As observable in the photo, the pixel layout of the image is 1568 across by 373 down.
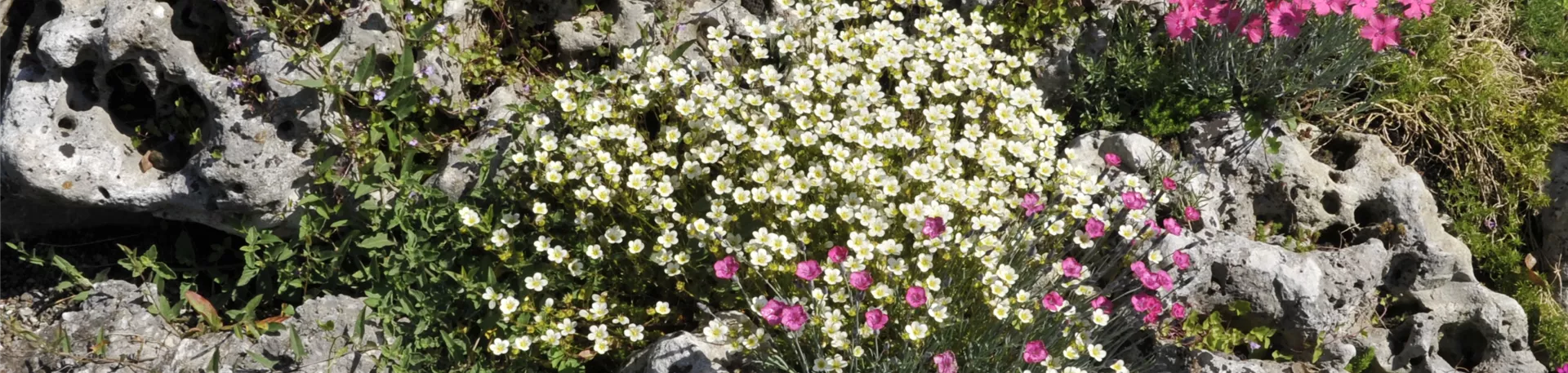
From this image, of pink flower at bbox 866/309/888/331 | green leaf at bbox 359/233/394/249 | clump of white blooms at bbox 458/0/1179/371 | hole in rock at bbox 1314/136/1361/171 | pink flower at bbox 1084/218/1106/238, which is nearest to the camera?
pink flower at bbox 866/309/888/331

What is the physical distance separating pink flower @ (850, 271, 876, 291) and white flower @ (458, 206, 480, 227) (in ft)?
4.67

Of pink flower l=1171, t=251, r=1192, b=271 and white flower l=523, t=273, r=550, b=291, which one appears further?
white flower l=523, t=273, r=550, b=291

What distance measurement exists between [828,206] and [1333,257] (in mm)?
2029

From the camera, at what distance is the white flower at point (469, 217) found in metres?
4.05

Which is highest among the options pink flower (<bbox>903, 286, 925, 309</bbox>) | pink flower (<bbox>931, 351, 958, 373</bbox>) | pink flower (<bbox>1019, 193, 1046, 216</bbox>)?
pink flower (<bbox>1019, 193, 1046, 216</bbox>)

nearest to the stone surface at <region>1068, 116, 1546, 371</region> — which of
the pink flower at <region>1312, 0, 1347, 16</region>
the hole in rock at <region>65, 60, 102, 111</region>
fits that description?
the pink flower at <region>1312, 0, 1347, 16</region>

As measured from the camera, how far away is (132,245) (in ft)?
16.3

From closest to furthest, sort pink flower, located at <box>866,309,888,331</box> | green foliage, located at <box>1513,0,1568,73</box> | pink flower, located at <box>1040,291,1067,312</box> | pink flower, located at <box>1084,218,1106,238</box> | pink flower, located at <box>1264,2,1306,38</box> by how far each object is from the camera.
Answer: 1. pink flower, located at <box>866,309,888,331</box>
2. pink flower, located at <box>1040,291,1067,312</box>
3. pink flower, located at <box>1084,218,1106,238</box>
4. pink flower, located at <box>1264,2,1306,38</box>
5. green foliage, located at <box>1513,0,1568,73</box>

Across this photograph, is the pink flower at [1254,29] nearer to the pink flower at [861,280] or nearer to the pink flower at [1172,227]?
the pink flower at [1172,227]

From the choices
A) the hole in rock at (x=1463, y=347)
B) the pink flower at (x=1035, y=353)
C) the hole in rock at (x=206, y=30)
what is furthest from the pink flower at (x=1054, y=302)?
the hole in rock at (x=206, y=30)

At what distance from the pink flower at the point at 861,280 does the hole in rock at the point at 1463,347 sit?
8.96 ft

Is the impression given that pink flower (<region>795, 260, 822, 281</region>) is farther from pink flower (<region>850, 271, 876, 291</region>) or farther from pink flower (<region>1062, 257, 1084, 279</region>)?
pink flower (<region>1062, 257, 1084, 279</region>)

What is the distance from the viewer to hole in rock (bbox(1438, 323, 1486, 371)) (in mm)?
4728

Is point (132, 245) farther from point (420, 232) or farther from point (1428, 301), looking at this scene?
point (1428, 301)
